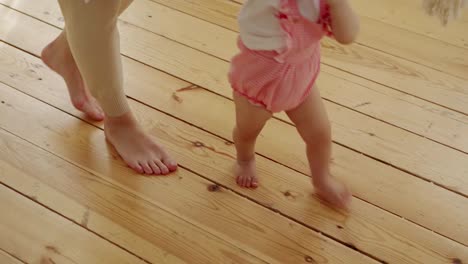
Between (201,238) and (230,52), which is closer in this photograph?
(201,238)

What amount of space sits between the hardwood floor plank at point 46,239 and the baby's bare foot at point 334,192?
→ 1.23 feet

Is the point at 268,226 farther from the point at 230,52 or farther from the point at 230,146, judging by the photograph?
the point at 230,52

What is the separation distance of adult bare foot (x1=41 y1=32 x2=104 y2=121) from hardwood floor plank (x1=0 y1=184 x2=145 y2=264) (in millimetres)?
267

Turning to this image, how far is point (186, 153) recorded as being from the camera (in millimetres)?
1295

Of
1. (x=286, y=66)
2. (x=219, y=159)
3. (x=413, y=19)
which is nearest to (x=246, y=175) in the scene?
(x=219, y=159)

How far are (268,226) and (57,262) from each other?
1.29 ft

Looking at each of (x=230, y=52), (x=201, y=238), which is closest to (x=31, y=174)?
(x=201, y=238)

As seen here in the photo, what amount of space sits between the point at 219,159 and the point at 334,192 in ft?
0.84

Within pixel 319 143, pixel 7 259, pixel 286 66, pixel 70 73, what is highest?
pixel 286 66

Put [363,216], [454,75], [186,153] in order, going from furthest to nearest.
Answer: [454,75]
[186,153]
[363,216]

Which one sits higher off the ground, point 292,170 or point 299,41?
point 299,41

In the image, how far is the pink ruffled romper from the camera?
34.5 inches

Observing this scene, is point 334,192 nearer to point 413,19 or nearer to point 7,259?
point 7,259

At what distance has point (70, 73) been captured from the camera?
4.40 ft
